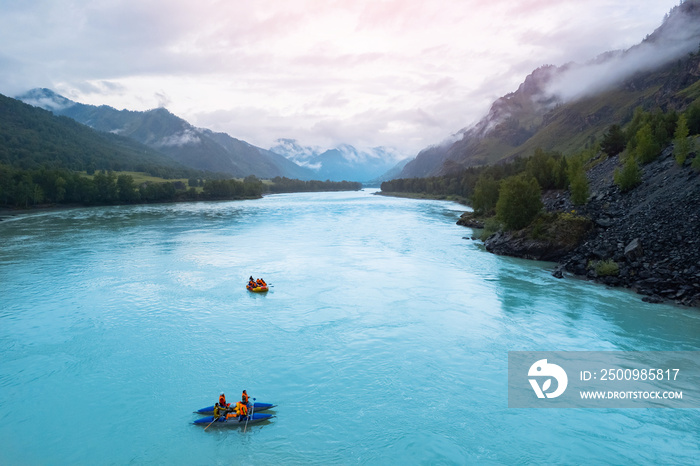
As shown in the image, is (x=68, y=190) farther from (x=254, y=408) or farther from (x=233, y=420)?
(x=233, y=420)

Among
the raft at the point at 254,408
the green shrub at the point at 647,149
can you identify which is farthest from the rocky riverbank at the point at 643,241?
the raft at the point at 254,408

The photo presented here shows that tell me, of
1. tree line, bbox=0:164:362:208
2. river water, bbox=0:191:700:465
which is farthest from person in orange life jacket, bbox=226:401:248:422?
tree line, bbox=0:164:362:208

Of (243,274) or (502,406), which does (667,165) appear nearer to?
(502,406)

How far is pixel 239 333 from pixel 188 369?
6.09 meters

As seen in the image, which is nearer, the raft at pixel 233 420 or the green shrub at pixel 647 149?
the raft at pixel 233 420

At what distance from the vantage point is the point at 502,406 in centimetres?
2194

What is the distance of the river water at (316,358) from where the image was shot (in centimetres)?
1903

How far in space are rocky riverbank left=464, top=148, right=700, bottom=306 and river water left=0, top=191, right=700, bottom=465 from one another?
2.58 m

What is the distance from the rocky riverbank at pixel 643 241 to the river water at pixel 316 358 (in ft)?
8.46

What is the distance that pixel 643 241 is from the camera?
42.1 meters

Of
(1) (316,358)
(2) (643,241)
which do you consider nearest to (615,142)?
(2) (643,241)

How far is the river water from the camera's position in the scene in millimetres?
19031

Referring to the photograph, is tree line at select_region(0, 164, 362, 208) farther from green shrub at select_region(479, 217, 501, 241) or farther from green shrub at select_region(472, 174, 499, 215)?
green shrub at select_region(479, 217, 501, 241)

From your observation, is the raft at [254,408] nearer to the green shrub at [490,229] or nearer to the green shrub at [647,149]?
the green shrub at [490,229]
